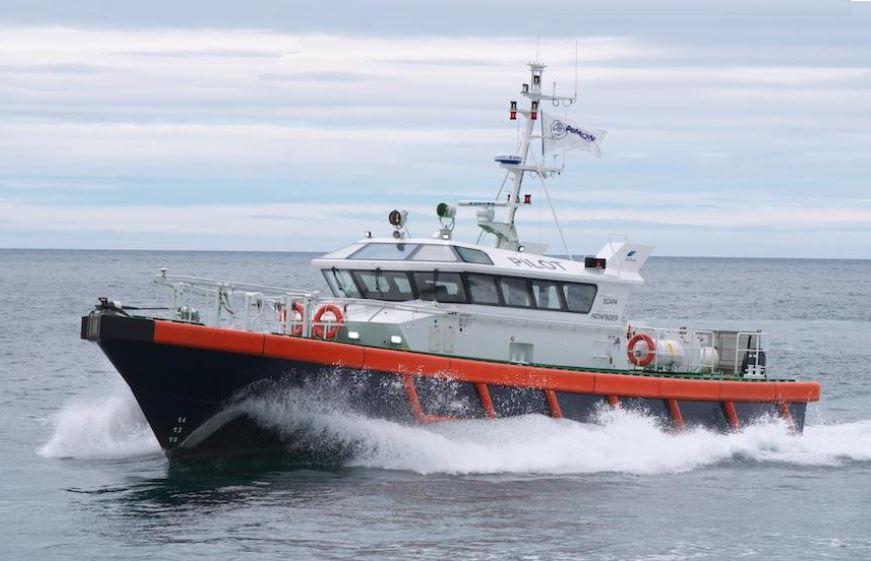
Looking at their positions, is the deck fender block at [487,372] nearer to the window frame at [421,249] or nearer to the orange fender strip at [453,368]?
the orange fender strip at [453,368]

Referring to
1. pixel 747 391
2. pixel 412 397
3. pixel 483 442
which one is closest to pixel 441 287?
pixel 412 397

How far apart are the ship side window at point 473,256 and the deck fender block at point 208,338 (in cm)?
359

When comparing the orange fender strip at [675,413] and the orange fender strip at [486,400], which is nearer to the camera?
the orange fender strip at [486,400]

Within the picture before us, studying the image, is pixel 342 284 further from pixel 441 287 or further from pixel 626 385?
pixel 626 385

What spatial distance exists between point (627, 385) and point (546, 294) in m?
1.79

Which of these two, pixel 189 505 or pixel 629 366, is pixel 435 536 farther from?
pixel 629 366

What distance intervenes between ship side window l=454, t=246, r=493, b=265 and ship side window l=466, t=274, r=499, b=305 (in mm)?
217

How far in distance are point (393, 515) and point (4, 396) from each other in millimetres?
13728

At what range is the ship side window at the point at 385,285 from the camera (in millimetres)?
20016

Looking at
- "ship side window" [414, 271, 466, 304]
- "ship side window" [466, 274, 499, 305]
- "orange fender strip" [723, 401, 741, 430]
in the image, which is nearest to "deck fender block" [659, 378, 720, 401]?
"orange fender strip" [723, 401, 741, 430]

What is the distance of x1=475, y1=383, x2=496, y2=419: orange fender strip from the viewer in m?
19.1

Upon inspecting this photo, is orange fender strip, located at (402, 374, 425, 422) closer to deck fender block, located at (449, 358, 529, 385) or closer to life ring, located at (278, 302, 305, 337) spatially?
deck fender block, located at (449, 358, 529, 385)

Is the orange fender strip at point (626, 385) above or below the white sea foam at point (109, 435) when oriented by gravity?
above

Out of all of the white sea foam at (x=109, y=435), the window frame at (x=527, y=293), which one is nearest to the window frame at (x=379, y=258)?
the window frame at (x=527, y=293)
